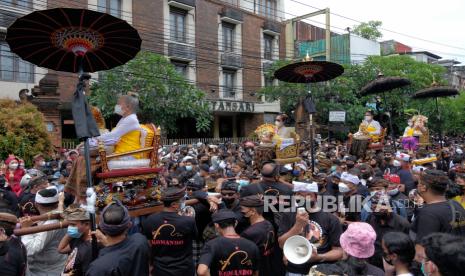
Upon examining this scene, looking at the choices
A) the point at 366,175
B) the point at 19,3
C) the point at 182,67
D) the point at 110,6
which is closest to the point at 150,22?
the point at 110,6

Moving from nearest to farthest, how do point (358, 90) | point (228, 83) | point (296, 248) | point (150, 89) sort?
point (296, 248) → point (150, 89) → point (358, 90) → point (228, 83)

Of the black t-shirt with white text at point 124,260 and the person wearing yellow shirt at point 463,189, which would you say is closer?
the black t-shirt with white text at point 124,260

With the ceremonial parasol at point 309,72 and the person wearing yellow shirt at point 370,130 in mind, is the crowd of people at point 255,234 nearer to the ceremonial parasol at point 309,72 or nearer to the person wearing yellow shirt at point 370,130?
the ceremonial parasol at point 309,72

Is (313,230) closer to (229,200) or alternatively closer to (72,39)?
(229,200)

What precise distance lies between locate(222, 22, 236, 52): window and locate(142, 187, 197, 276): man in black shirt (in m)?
24.4

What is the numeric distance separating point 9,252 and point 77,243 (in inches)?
24.0

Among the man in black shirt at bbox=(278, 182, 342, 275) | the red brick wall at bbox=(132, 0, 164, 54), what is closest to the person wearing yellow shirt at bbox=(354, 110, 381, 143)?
the man in black shirt at bbox=(278, 182, 342, 275)

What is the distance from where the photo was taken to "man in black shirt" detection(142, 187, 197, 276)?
4.18 m

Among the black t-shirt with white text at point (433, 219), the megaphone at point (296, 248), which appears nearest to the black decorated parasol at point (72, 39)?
the megaphone at point (296, 248)

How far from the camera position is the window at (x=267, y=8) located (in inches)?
1211

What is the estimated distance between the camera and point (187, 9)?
25.6m

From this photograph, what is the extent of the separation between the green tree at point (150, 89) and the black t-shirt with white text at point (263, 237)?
1316cm

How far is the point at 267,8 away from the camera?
31.3 m

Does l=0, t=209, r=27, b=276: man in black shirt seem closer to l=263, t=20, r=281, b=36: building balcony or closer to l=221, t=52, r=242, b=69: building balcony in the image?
l=221, t=52, r=242, b=69: building balcony
